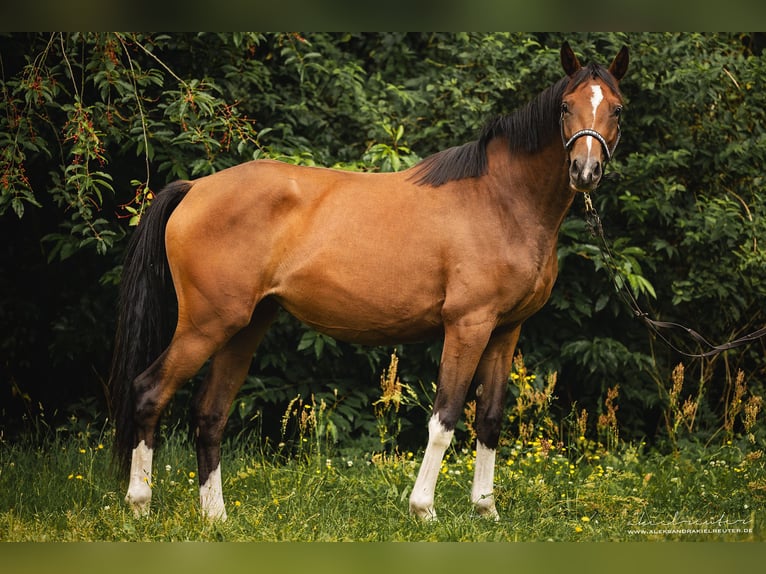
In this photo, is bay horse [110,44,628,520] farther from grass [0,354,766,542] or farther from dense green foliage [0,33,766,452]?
dense green foliage [0,33,766,452]

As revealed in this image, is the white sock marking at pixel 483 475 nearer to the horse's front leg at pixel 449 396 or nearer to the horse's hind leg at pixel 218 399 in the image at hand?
the horse's front leg at pixel 449 396

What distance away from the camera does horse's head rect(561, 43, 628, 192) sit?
394 centimetres

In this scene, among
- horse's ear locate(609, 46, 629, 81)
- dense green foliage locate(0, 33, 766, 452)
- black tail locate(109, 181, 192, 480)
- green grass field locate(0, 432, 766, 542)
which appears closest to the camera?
green grass field locate(0, 432, 766, 542)

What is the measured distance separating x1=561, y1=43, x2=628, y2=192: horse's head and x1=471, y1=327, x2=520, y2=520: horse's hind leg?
1.16m

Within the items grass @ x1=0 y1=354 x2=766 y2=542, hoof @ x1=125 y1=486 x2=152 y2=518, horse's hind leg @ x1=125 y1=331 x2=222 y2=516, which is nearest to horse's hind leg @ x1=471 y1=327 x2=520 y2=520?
grass @ x1=0 y1=354 x2=766 y2=542

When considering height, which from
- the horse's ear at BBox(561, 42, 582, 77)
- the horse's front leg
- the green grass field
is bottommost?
the green grass field

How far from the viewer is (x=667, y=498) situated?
5047 mm

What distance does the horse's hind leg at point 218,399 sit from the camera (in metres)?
4.58

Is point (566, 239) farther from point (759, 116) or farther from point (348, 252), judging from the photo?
point (348, 252)

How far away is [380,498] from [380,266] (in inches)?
59.3

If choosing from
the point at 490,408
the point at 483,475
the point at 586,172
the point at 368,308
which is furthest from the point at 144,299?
the point at 586,172

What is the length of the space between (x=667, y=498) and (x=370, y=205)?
2.63 m

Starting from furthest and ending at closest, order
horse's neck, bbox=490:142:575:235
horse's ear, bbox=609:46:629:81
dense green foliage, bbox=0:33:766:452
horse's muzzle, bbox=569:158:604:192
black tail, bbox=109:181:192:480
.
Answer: dense green foliage, bbox=0:33:766:452
black tail, bbox=109:181:192:480
horse's neck, bbox=490:142:575:235
horse's ear, bbox=609:46:629:81
horse's muzzle, bbox=569:158:604:192

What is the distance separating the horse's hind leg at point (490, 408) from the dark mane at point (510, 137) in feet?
3.25
